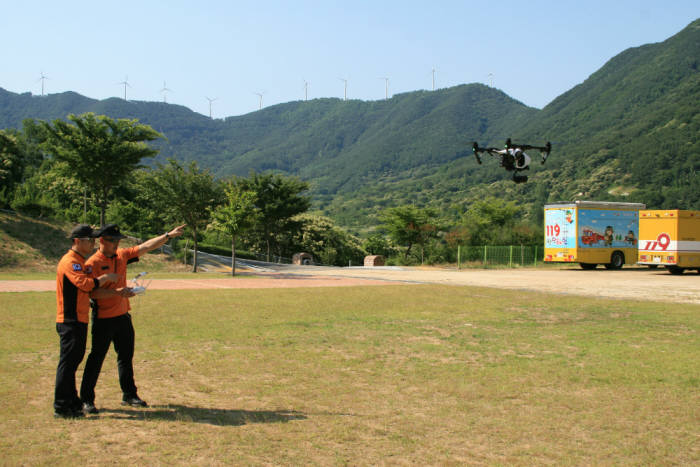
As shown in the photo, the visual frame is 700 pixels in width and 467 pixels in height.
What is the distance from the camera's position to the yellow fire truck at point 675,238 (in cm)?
2891

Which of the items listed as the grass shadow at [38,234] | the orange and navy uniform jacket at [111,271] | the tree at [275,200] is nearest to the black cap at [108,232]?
the orange and navy uniform jacket at [111,271]

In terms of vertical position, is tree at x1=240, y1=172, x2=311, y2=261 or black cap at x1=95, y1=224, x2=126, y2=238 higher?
tree at x1=240, y1=172, x2=311, y2=261

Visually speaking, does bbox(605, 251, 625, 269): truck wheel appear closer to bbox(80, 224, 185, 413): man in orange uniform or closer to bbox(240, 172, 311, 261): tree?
bbox(240, 172, 311, 261): tree

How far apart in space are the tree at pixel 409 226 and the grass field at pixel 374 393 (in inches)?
1340

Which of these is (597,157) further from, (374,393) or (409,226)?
(374,393)

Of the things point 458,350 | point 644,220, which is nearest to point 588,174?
point 644,220

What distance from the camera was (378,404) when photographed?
620 cm

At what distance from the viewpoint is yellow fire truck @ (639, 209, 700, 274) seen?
28.9m

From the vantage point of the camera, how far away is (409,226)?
153 ft

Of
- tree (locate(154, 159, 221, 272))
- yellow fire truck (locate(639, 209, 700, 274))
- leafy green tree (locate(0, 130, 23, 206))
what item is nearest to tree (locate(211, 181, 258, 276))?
tree (locate(154, 159, 221, 272))

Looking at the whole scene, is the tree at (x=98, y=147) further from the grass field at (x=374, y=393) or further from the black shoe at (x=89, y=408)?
the black shoe at (x=89, y=408)

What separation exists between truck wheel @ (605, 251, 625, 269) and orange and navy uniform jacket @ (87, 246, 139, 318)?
3194 centimetres

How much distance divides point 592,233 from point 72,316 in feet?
102

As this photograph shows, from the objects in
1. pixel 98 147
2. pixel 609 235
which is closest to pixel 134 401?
pixel 98 147
